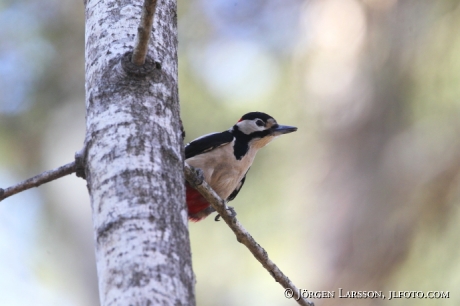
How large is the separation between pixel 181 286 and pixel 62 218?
5.60 metres

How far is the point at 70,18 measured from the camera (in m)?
7.52

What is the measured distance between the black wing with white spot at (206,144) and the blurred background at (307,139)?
221 centimetres

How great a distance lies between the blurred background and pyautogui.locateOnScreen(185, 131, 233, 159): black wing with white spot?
7.26 ft

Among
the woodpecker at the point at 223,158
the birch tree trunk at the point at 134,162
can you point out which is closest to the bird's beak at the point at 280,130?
the woodpecker at the point at 223,158

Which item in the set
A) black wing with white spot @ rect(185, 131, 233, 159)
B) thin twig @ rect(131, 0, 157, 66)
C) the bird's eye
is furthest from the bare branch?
the bird's eye

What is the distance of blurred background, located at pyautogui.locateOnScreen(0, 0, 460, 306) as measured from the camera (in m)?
5.67

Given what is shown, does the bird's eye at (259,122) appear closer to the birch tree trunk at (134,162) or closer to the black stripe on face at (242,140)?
the black stripe on face at (242,140)

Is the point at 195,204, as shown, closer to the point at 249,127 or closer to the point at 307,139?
the point at 249,127

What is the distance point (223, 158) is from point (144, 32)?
2329mm

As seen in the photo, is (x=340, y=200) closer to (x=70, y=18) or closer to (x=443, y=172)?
(x=443, y=172)

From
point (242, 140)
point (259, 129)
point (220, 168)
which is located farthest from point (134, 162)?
point (259, 129)

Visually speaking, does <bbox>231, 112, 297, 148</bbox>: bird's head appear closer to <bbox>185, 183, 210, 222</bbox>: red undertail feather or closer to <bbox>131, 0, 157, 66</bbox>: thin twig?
<bbox>185, 183, 210, 222</bbox>: red undertail feather

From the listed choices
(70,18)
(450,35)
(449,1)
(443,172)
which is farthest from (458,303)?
(70,18)

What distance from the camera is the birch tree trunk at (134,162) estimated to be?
1.37 m
